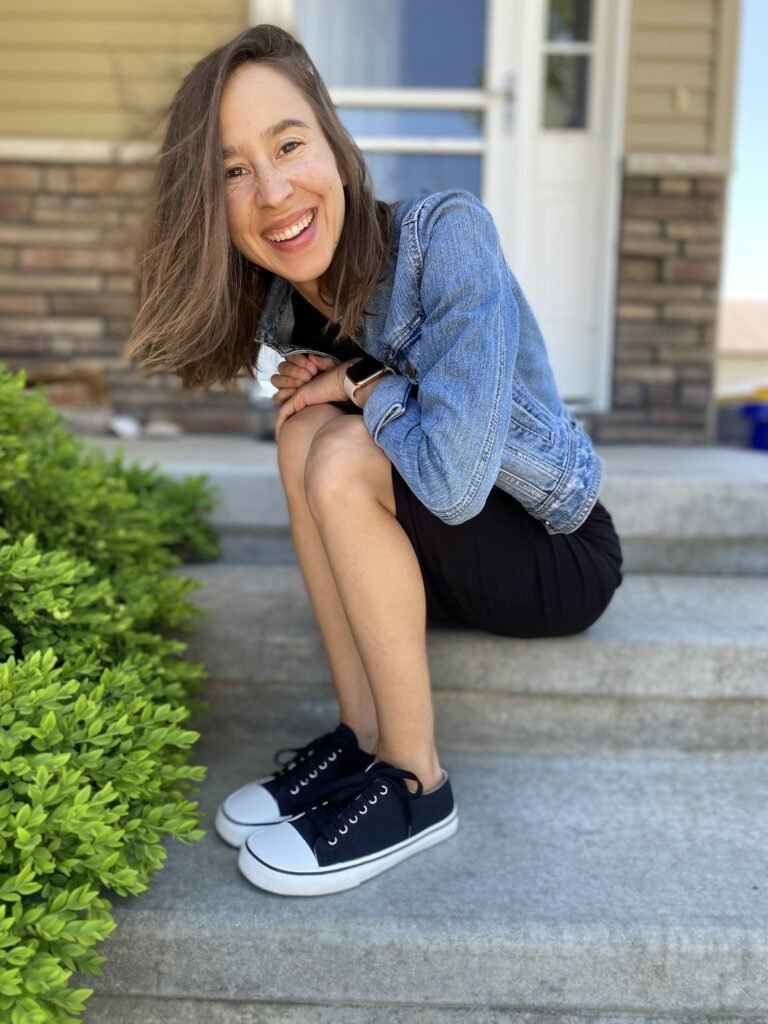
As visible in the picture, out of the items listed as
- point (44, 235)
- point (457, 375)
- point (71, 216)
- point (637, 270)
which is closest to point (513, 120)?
point (637, 270)

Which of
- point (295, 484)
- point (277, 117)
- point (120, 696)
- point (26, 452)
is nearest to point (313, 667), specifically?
point (295, 484)

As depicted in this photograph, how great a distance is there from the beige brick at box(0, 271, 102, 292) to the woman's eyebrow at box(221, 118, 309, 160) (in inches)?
106

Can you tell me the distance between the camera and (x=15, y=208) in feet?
12.5

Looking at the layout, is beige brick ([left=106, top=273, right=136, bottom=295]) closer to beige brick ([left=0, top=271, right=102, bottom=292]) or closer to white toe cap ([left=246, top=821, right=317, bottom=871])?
beige brick ([left=0, top=271, right=102, bottom=292])

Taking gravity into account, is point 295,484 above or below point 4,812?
above

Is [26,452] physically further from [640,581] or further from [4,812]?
[640,581]

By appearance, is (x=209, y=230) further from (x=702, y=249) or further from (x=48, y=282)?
(x=702, y=249)

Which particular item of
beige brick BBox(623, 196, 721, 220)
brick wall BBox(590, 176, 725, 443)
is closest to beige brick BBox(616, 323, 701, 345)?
brick wall BBox(590, 176, 725, 443)

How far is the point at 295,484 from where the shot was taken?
1.63m

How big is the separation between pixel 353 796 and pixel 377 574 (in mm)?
354

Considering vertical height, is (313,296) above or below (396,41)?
below

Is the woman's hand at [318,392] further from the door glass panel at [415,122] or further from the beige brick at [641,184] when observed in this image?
the door glass panel at [415,122]

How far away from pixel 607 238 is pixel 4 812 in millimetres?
3371

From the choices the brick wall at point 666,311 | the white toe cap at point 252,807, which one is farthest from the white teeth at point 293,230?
the brick wall at point 666,311
